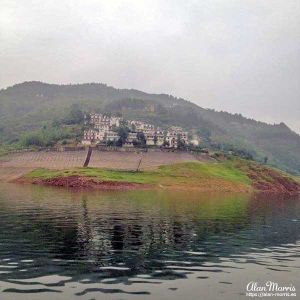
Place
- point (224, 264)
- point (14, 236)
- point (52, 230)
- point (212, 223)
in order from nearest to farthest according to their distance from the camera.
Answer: point (224, 264) → point (14, 236) → point (52, 230) → point (212, 223)

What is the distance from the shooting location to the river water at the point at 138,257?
29.0m

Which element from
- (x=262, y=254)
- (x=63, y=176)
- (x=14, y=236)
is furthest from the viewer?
(x=63, y=176)

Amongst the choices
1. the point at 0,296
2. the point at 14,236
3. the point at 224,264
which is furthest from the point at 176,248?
the point at 0,296

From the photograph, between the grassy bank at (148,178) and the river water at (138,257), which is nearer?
the river water at (138,257)

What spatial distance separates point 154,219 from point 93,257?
30771 millimetres

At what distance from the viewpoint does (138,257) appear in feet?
128

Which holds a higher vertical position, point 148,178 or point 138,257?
point 138,257

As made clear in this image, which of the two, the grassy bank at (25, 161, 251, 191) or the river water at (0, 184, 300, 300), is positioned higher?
the river water at (0, 184, 300, 300)

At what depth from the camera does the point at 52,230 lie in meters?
52.9

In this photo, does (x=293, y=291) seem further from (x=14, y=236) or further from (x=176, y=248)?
(x=14, y=236)

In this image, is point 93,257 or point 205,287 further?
point 93,257

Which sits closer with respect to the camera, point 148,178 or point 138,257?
point 138,257

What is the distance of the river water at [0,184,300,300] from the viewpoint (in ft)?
95.2

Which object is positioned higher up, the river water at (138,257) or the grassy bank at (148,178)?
the river water at (138,257)
